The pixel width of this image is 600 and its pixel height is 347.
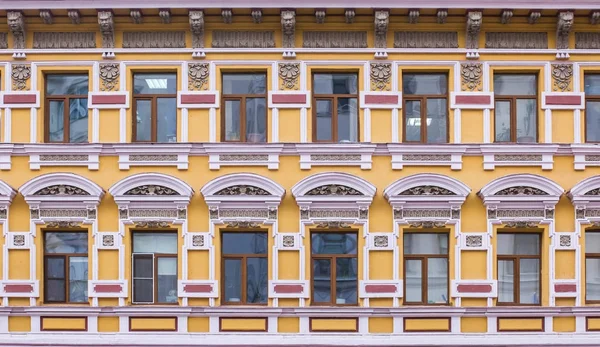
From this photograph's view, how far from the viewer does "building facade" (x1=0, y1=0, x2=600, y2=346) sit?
48.0 ft

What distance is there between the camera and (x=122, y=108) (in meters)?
15.0

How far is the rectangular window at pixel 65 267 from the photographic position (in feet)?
49.1

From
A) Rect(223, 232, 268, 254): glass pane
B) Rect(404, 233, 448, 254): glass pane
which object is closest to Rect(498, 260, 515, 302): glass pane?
Rect(404, 233, 448, 254): glass pane

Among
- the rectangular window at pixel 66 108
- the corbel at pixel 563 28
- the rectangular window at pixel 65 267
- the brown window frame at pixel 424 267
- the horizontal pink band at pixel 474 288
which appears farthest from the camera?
the rectangular window at pixel 66 108

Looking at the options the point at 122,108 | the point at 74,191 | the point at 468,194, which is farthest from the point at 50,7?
the point at 468,194

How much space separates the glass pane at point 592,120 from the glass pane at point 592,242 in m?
1.78

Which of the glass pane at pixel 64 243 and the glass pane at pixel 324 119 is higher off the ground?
A: the glass pane at pixel 324 119

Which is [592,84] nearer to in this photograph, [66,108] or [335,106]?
[335,106]

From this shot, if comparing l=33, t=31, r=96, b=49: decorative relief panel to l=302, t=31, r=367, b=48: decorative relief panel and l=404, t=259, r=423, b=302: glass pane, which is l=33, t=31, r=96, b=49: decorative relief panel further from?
l=404, t=259, r=423, b=302: glass pane

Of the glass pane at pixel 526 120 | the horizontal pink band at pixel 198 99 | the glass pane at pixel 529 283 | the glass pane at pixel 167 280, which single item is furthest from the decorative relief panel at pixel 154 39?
the glass pane at pixel 529 283

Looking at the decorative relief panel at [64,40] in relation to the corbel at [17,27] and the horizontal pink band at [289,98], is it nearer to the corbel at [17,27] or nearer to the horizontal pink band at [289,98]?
the corbel at [17,27]

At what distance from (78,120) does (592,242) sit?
32.8 ft

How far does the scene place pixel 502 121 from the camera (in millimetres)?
15172

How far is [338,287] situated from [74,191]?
5208 mm
